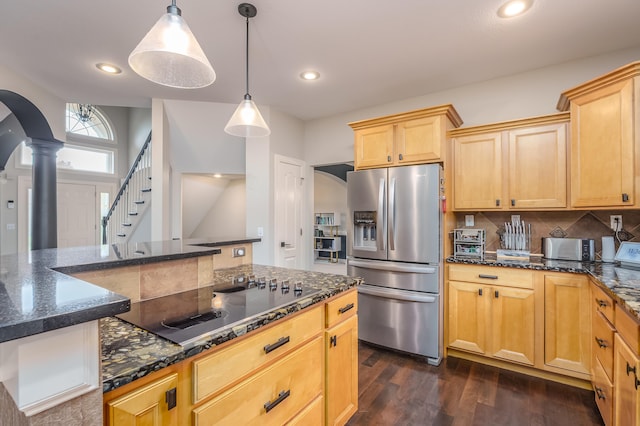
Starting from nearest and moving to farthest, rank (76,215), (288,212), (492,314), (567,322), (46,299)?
(46,299) → (567,322) → (492,314) → (288,212) → (76,215)

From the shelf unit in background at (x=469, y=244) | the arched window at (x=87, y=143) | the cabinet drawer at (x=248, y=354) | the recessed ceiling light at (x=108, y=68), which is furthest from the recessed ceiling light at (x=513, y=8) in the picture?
the arched window at (x=87, y=143)

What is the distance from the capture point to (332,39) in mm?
2295

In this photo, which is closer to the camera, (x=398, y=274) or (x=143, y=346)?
(x=143, y=346)

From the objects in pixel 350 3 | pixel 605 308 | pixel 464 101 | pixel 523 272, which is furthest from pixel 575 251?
pixel 350 3

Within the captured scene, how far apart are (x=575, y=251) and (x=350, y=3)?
263 cm

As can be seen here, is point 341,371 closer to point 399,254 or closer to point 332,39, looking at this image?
point 399,254

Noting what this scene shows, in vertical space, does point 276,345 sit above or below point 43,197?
below

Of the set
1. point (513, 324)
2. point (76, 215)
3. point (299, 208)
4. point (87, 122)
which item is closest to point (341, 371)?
point (513, 324)

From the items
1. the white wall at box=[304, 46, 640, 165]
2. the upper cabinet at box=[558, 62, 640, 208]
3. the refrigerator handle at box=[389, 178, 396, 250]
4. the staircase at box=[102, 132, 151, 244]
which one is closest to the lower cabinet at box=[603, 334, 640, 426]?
the upper cabinet at box=[558, 62, 640, 208]

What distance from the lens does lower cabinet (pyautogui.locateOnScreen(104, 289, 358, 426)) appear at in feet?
2.70

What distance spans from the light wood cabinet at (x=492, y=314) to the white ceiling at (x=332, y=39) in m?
1.82

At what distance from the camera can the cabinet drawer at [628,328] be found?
1.31 metres

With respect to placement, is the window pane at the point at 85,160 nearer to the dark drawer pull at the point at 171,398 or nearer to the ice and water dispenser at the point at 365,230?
the ice and water dispenser at the point at 365,230

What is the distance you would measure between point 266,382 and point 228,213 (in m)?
5.09
